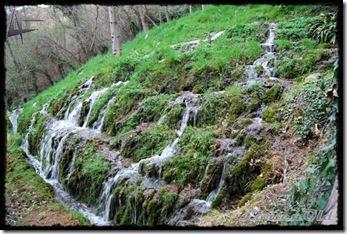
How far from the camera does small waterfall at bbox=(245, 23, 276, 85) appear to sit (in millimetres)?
5371

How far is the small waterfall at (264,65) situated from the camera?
5371mm

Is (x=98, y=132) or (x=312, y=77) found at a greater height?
(x=312, y=77)

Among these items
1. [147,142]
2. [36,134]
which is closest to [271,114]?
[147,142]

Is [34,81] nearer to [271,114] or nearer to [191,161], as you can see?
[191,161]

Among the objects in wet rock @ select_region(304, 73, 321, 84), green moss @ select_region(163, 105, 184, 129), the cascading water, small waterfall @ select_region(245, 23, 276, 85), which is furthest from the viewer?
small waterfall @ select_region(245, 23, 276, 85)

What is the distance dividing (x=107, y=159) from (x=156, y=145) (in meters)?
0.74

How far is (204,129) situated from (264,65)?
1.48 m

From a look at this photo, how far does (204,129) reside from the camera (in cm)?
477

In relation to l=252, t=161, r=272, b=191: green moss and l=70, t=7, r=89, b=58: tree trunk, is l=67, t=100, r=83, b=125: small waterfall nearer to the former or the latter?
l=70, t=7, r=89, b=58: tree trunk

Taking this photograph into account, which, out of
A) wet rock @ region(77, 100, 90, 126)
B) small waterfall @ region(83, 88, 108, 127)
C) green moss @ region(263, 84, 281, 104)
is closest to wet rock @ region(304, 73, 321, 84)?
A: green moss @ region(263, 84, 281, 104)

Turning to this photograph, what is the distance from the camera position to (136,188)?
4.39 meters

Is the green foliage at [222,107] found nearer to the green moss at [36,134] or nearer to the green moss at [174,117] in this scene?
the green moss at [174,117]

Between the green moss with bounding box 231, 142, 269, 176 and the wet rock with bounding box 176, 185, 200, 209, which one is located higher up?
the green moss with bounding box 231, 142, 269, 176

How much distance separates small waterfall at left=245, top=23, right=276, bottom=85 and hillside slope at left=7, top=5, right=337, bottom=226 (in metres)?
0.02
